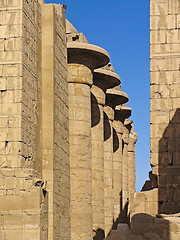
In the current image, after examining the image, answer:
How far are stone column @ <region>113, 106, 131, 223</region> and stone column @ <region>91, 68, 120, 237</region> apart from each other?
23.4 ft

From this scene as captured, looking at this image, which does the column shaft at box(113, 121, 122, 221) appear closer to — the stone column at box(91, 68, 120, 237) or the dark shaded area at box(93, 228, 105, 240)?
the stone column at box(91, 68, 120, 237)

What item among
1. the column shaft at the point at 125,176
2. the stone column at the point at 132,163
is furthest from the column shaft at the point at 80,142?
the stone column at the point at 132,163

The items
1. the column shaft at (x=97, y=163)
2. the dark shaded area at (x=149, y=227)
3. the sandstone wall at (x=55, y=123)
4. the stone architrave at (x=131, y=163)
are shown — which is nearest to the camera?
the dark shaded area at (x=149, y=227)

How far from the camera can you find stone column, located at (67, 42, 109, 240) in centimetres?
2092

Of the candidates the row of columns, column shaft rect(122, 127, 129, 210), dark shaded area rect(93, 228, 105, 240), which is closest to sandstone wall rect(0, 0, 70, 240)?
the row of columns

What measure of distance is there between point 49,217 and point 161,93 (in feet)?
17.0

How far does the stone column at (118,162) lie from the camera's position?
3225 centimetres

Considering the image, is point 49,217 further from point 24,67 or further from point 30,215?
point 24,67

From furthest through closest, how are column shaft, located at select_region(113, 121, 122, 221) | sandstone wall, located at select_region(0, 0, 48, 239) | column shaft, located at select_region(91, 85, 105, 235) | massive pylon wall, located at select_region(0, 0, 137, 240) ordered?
column shaft, located at select_region(113, 121, 122, 221), column shaft, located at select_region(91, 85, 105, 235), massive pylon wall, located at select_region(0, 0, 137, 240), sandstone wall, located at select_region(0, 0, 48, 239)

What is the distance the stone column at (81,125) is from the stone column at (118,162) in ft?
35.1

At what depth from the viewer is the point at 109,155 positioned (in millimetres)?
28453

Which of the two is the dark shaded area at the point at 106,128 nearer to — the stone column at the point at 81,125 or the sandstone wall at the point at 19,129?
the stone column at the point at 81,125

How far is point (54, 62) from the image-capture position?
54.2 ft

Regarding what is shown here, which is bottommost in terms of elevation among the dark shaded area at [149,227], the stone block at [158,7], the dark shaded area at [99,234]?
the dark shaded area at [99,234]
